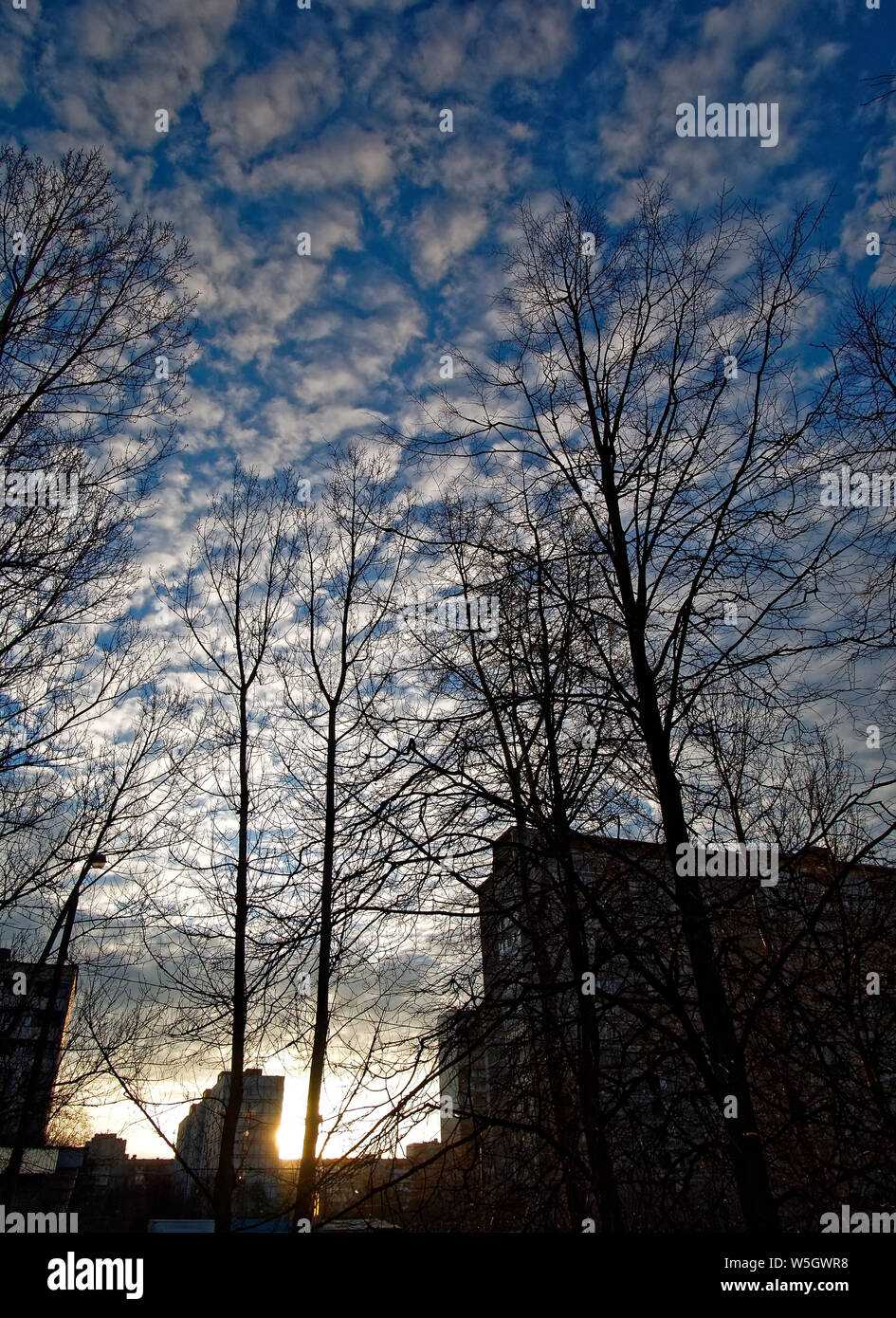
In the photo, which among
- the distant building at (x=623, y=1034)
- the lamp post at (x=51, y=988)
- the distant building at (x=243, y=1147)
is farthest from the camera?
the distant building at (x=243, y=1147)

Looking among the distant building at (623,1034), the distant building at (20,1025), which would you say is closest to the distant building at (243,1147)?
the distant building at (20,1025)

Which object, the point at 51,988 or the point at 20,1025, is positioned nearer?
the point at 51,988

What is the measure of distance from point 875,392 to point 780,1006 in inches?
171

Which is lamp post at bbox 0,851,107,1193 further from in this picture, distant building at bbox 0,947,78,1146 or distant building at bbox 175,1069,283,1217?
distant building at bbox 175,1069,283,1217

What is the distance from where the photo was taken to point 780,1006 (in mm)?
3523

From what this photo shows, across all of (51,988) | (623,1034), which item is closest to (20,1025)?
(51,988)

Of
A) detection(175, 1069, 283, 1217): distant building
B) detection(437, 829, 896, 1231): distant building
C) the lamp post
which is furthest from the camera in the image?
detection(175, 1069, 283, 1217): distant building

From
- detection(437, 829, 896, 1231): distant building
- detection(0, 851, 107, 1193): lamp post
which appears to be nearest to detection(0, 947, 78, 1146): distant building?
detection(0, 851, 107, 1193): lamp post

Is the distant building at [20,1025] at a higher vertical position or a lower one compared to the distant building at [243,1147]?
higher

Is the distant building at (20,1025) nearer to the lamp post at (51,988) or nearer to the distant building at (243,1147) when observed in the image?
the lamp post at (51,988)

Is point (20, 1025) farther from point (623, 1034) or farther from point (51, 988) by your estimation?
point (623, 1034)

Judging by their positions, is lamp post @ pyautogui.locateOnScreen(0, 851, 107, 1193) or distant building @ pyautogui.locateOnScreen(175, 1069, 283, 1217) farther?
distant building @ pyautogui.locateOnScreen(175, 1069, 283, 1217)
